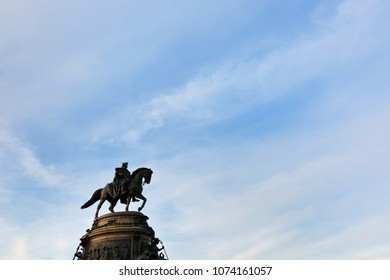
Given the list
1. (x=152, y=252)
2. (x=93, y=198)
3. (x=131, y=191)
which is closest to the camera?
(x=152, y=252)

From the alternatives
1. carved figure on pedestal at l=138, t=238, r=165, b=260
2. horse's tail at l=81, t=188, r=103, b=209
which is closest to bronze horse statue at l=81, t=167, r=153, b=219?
horse's tail at l=81, t=188, r=103, b=209

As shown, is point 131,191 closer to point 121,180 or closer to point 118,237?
point 121,180

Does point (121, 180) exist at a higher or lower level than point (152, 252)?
higher

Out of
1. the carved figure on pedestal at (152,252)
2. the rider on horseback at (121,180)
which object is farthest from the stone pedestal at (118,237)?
the rider on horseback at (121,180)

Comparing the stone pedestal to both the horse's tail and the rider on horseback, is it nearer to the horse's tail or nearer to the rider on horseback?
the rider on horseback

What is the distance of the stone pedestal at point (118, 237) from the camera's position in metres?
29.6

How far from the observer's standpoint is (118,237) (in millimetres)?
30016

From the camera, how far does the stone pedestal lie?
2958cm

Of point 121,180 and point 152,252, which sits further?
point 121,180

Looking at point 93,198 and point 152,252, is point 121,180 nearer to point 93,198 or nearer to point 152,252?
point 93,198

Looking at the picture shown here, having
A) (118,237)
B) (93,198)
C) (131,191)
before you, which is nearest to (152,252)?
(118,237)

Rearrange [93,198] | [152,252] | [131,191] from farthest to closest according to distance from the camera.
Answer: [93,198]
[131,191]
[152,252]
